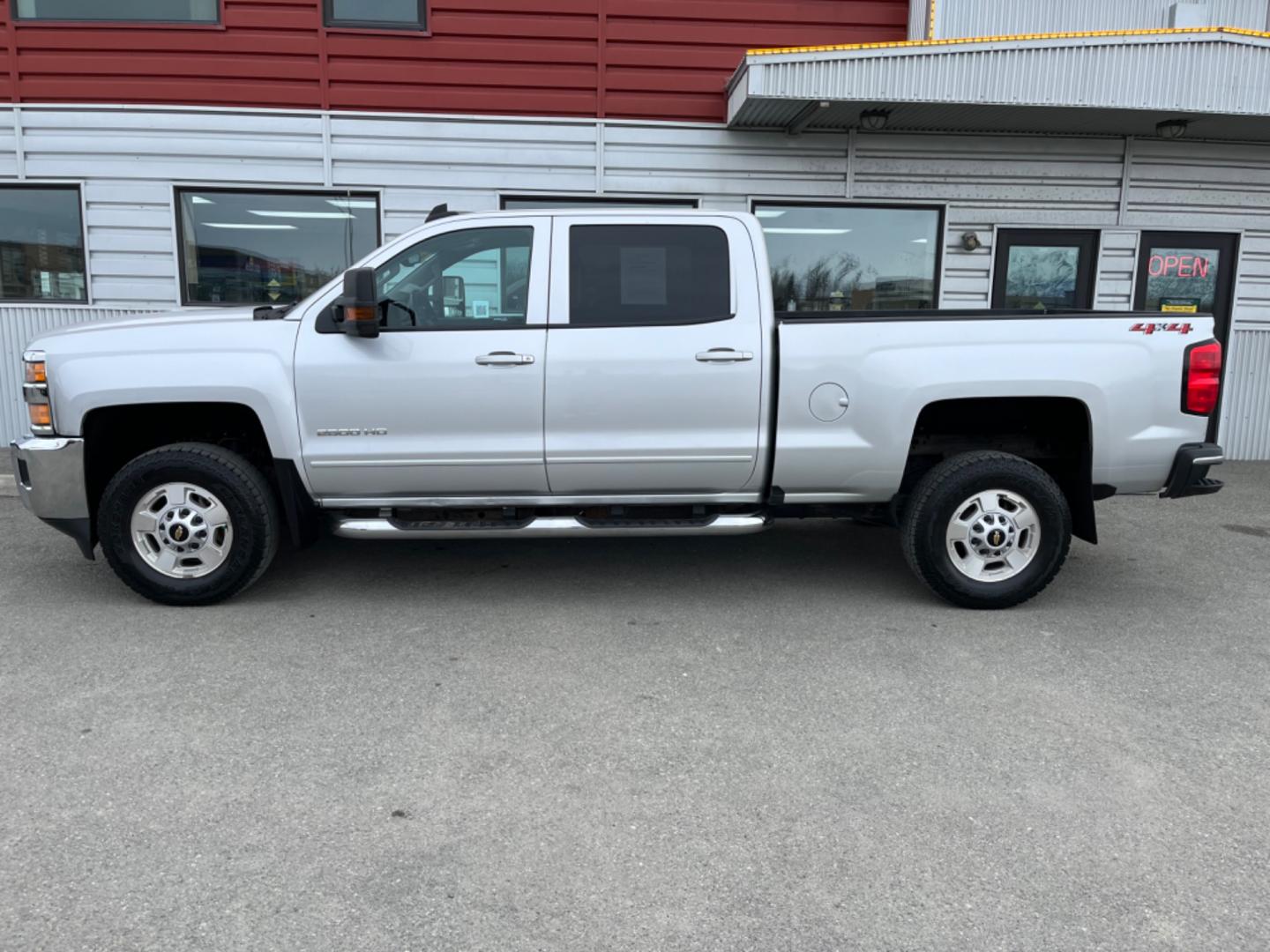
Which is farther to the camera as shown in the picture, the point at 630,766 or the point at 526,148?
the point at 526,148

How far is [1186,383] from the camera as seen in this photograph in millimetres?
4578

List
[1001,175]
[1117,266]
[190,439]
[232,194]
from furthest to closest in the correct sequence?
[1117,266]
[1001,175]
[232,194]
[190,439]

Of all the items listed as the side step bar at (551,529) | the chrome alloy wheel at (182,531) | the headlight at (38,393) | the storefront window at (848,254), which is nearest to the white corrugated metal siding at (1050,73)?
the storefront window at (848,254)

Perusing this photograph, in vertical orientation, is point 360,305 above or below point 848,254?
below

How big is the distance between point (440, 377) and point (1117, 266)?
771 cm

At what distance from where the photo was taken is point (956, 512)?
4695 mm

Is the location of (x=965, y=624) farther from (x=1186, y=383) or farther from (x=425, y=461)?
(x=425, y=461)

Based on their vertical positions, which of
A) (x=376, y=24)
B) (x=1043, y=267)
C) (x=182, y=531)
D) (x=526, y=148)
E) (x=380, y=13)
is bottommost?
(x=182, y=531)

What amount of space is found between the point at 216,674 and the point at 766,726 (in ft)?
7.73

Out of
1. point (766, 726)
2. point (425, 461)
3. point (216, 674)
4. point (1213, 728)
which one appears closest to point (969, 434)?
point (1213, 728)

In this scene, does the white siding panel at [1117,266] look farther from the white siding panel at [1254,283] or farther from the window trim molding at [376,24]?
the window trim molding at [376,24]

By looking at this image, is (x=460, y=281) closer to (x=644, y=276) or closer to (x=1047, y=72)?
(x=644, y=276)

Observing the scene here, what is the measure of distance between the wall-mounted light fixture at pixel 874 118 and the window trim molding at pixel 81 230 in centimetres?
745

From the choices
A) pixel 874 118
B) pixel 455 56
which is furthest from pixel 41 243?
pixel 874 118
